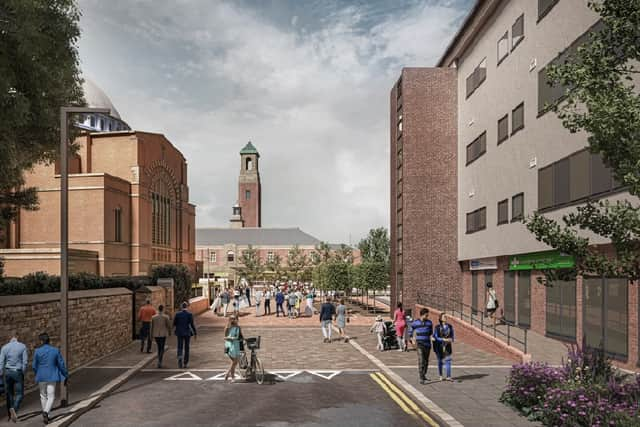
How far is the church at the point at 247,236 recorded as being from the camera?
110 m

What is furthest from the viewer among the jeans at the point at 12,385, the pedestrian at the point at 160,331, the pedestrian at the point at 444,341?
the pedestrian at the point at 160,331

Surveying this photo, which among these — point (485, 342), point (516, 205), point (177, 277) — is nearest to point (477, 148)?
point (516, 205)

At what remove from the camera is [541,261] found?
69.8 ft

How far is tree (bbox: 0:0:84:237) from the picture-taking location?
14.0 metres

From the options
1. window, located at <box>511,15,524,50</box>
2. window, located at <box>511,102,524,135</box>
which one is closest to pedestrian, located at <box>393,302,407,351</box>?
window, located at <box>511,102,524,135</box>

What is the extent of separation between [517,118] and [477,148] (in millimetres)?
5416

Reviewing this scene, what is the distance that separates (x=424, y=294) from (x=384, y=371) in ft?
55.1

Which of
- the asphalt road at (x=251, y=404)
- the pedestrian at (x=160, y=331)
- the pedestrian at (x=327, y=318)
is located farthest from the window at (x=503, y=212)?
the pedestrian at (x=160, y=331)

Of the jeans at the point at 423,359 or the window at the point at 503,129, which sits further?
the window at the point at 503,129

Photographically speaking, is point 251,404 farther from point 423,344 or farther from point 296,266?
point 296,266

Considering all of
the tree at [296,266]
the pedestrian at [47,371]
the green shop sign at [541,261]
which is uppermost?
the green shop sign at [541,261]

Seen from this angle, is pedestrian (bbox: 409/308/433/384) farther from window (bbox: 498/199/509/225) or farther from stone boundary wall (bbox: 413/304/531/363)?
window (bbox: 498/199/509/225)

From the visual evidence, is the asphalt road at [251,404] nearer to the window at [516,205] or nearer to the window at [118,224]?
the window at [516,205]

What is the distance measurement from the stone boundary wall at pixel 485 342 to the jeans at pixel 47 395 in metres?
11.7
